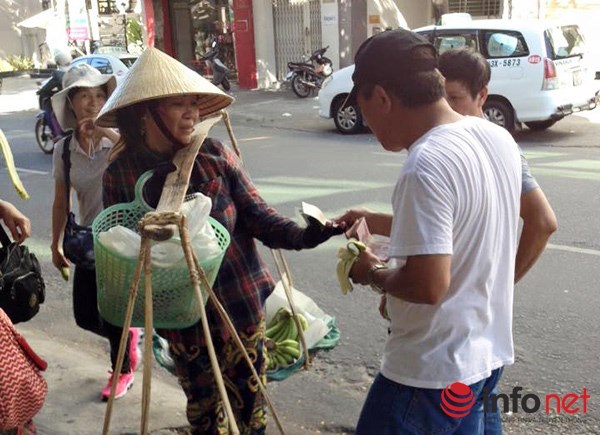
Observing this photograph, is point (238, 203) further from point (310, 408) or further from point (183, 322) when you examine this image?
point (310, 408)

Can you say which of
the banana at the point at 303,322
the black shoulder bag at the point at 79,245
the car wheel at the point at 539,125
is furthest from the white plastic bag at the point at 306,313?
the car wheel at the point at 539,125

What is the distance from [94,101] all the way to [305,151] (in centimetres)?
644

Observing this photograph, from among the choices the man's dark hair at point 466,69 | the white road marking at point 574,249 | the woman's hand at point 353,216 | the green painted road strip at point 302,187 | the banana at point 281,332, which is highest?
the man's dark hair at point 466,69

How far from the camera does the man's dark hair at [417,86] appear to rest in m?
1.71

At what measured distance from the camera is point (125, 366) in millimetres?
3646

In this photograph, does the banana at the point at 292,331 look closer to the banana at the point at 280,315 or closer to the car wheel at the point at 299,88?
the banana at the point at 280,315

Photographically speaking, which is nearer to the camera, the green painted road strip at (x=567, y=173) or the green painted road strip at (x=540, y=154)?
the green painted road strip at (x=567, y=173)

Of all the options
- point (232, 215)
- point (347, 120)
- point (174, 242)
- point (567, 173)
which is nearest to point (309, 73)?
point (347, 120)

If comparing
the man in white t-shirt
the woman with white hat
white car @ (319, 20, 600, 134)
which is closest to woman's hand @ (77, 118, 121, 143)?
the woman with white hat

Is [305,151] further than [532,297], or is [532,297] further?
[305,151]

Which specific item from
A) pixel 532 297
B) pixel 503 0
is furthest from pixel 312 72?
pixel 532 297

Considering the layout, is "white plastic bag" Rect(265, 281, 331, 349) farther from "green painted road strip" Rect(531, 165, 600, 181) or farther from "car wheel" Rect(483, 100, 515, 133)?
"car wheel" Rect(483, 100, 515, 133)

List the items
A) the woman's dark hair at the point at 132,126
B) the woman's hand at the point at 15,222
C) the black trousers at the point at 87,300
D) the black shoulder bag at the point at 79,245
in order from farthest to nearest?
the black trousers at the point at 87,300 → the black shoulder bag at the point at 79,245 → the woman's hand at the point at 15,222 → the woman's dark hair at the point at 132,126

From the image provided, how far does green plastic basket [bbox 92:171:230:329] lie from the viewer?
2064 millimetres
